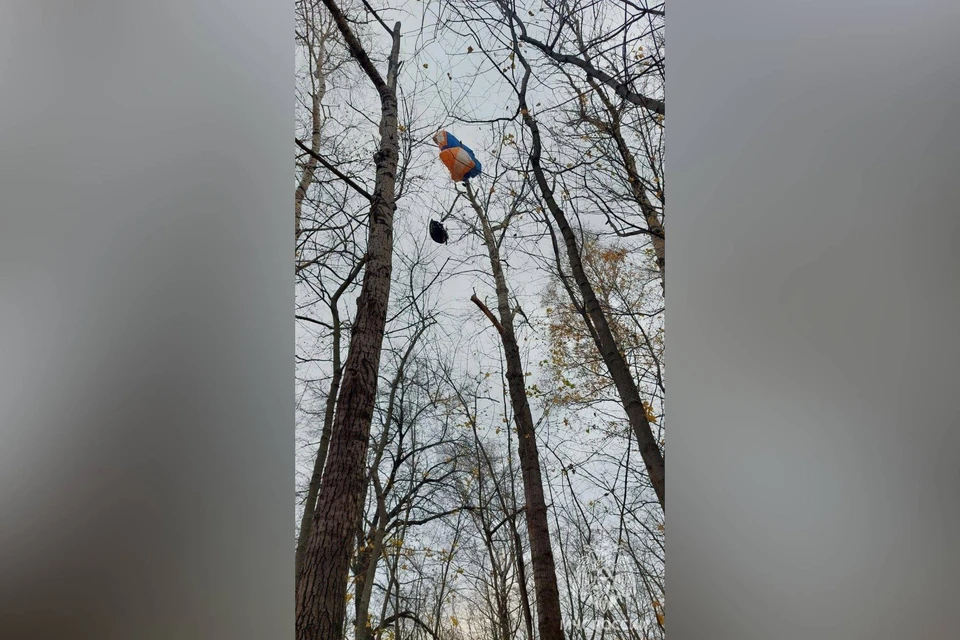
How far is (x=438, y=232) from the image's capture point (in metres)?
1.73

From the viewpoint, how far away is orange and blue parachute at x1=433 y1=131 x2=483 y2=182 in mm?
1713

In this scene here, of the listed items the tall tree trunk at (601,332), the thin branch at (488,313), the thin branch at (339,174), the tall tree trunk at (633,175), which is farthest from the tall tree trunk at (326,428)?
the tall tree trunk at (633,175)

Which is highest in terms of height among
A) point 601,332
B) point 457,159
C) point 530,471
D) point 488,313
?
point 457,159

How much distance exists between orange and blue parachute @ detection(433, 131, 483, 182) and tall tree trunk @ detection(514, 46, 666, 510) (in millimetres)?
170

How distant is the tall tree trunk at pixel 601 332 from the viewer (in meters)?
1.55

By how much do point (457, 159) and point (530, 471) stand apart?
90cm

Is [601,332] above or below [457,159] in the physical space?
below

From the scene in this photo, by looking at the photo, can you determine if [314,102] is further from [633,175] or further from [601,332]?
[601,332]

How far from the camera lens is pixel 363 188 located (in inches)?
69.5
